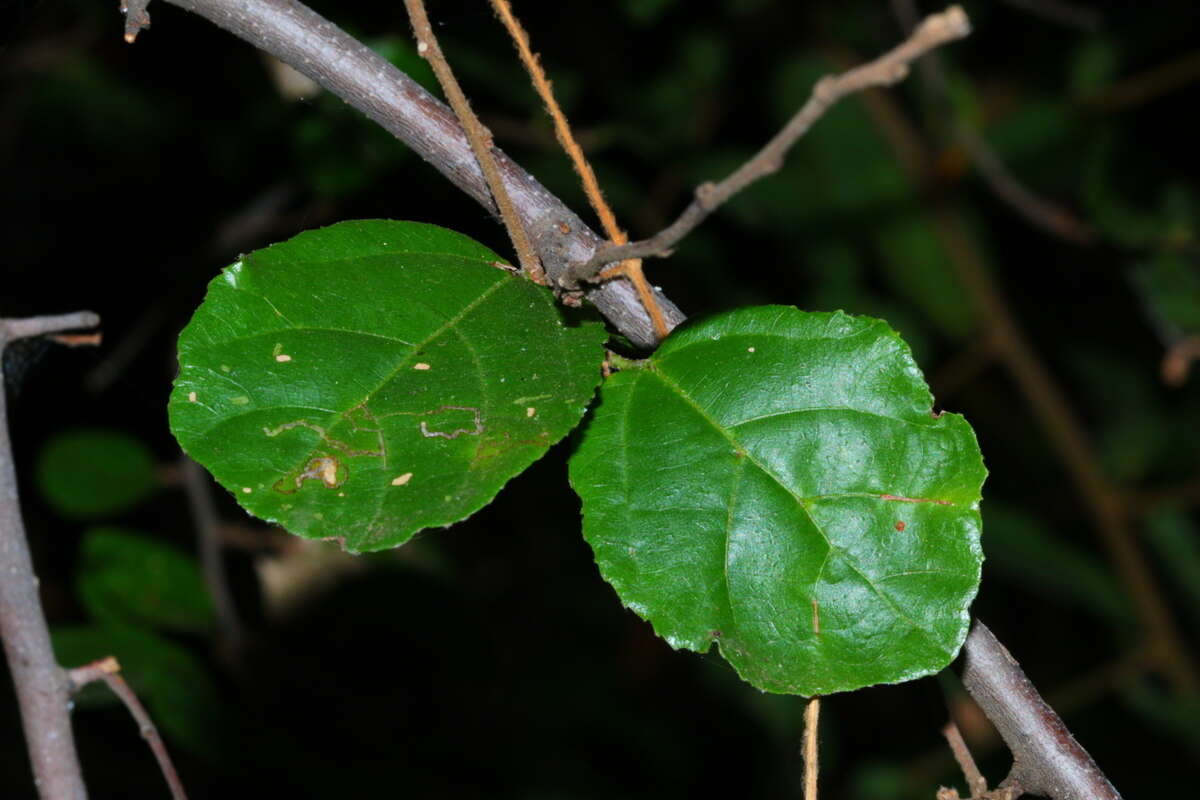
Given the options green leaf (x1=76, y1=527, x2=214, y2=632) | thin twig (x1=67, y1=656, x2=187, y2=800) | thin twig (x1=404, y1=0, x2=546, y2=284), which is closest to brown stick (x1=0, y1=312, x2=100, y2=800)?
thin twig (x1=67, y1=656, x2=187, y2=800)

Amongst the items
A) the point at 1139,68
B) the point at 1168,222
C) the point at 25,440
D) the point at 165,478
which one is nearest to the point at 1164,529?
the point at 1168,222

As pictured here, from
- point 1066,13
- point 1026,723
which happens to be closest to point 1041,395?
point 1066,13

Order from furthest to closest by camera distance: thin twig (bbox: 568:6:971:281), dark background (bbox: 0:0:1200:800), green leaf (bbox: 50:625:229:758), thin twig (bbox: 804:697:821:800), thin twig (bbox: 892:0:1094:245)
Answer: thin twig (bbox: 892:0:1094:245) → dark background (bbox: 0:0:1200:800) → green leaf (bbox: 50:625:229:758) → thin twig (bbox: 804:697:821:800) → thin twig (bbox: 568:6:971:281)

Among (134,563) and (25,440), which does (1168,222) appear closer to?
(134,563)

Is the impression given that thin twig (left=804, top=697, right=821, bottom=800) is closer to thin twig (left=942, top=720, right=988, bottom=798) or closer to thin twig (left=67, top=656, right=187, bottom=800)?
thin twig (left=942, top=720, right=988, bottom=798)

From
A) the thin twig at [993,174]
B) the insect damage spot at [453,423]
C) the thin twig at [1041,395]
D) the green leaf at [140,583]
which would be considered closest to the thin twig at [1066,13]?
the thin twig at [993,174]

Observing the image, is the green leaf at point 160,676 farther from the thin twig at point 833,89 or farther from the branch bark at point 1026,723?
the thin twig at point 833,89

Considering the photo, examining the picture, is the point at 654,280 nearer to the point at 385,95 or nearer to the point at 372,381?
the point at 385,95
